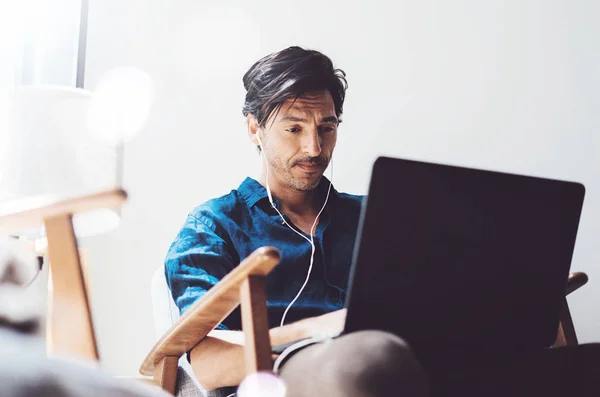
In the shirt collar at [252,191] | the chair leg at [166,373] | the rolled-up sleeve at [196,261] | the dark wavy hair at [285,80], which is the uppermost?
the dark wavy hair at [285,80]

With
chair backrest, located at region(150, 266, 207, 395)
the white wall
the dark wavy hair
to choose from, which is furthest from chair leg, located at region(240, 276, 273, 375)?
the white wall

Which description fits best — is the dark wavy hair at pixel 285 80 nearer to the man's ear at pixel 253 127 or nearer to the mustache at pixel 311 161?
the man's ear at pixel 253 127

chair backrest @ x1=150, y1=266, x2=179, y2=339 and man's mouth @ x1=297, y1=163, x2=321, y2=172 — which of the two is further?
man's mouth @ x1=297, y1=163, x2=321, y2=172

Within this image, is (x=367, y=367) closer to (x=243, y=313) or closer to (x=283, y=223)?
(x=243, y=313)

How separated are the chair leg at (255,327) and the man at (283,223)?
214mm

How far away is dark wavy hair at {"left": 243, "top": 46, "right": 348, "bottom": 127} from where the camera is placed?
1.63 meters

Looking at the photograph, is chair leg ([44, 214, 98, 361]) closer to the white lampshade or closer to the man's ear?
the white lampshade

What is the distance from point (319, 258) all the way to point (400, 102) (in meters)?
0.76

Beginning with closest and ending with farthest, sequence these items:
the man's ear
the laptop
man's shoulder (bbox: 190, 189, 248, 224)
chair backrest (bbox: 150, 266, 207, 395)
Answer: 1. the laptop
2. chair backrest (bbox: 150, 266, 207, 395)
3. man's shoulder (bbox: 190, 189, 248, 224)
4. the man's ear

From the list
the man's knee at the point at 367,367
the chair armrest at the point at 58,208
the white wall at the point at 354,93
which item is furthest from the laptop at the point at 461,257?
the white wall at the point at 354,93

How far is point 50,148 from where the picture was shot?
153cm

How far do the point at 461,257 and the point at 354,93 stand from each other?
4.34ft

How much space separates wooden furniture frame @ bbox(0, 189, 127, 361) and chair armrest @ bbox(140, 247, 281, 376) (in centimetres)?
14

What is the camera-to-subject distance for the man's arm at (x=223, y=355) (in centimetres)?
109
